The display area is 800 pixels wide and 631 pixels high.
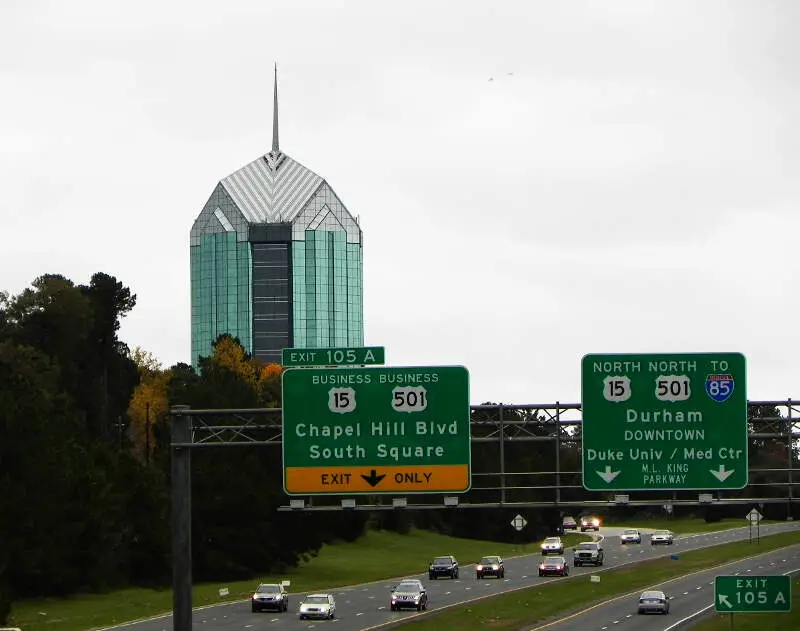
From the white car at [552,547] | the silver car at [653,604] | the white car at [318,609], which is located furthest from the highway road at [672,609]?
the white car at [552,547]

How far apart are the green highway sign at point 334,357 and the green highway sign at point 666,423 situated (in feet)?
17.5

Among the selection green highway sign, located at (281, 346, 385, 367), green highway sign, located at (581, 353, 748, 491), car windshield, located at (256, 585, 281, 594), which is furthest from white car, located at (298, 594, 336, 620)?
green highway sign, located at (281, 346, 385, 367)

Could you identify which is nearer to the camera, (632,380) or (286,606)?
(632,380)

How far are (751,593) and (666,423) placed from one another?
1072 centimetres

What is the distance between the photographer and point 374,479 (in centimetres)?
4025

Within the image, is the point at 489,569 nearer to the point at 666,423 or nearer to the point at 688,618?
the point at 688,618

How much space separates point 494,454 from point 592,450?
367 ft

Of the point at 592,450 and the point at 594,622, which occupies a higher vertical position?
the point at 592,450

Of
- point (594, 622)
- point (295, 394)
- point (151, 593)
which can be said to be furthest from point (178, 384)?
point (295, 394)

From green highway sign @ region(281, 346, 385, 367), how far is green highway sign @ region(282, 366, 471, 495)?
38 centimetres

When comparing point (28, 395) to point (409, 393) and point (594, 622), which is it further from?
point (409, 393)

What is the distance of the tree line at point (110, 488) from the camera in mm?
90438

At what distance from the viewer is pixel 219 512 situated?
113 metres

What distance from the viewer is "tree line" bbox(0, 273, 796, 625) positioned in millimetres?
90438
